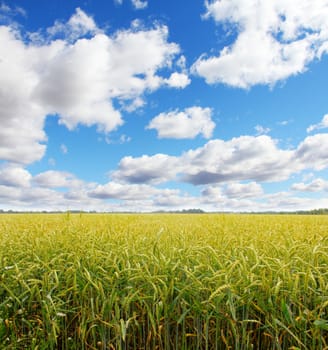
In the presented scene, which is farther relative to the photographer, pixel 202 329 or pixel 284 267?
pixel 202 329

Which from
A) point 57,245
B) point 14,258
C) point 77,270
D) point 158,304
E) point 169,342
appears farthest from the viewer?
point 57,245

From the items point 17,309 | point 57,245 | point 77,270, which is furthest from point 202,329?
point 57,245

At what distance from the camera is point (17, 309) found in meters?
2.54

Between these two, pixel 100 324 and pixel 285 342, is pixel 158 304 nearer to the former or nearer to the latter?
pixel 100 324

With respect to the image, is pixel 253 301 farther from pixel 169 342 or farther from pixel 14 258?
pixel 14 258

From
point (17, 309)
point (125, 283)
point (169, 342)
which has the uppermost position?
point (125, 283)

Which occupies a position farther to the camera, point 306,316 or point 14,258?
point 14,258

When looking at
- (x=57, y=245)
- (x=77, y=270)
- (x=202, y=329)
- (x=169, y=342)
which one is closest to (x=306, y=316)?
(x=202, y=329)

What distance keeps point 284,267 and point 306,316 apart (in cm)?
35

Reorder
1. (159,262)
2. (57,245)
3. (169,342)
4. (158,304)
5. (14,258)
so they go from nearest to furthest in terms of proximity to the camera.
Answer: (158,304)
(169,342)
(159,262)
(14,258)
(57,245)

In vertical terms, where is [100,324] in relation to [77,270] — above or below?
below

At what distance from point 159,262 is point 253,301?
732 millimetres

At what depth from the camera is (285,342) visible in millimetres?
2232

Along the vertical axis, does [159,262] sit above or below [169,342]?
above
